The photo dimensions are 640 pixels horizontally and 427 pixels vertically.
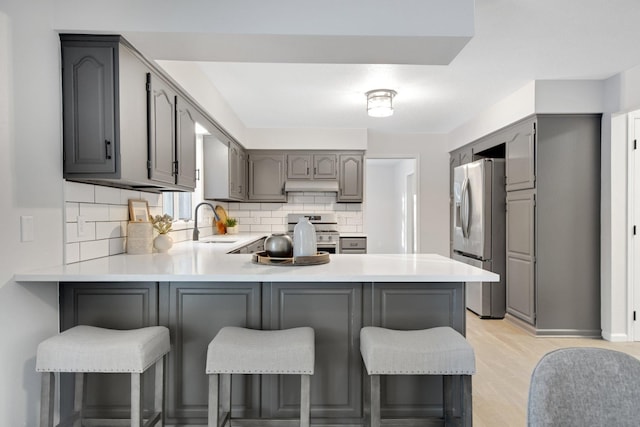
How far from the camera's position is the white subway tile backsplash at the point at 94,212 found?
2.13m

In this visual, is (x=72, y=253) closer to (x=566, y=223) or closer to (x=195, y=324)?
(x=195, y=324)

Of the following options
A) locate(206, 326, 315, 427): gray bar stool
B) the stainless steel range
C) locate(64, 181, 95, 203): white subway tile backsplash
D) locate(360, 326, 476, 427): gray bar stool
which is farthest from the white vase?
the stainless steel range

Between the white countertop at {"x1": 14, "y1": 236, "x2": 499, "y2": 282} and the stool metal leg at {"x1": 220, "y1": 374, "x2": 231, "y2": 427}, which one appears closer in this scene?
the white countertop at {"x1": 14, "y1": 236, "x2": 499, "y2": 282}

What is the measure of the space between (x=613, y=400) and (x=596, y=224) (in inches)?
128

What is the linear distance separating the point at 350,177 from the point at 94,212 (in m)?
3.69

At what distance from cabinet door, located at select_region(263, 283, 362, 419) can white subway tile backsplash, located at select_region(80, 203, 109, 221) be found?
114 cm

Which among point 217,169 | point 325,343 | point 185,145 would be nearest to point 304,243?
point 325,343

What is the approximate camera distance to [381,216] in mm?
9031

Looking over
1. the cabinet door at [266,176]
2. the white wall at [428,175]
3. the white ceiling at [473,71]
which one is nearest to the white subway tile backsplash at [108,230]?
the white ceiling at [473,71]

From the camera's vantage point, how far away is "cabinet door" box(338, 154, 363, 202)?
17.8ft

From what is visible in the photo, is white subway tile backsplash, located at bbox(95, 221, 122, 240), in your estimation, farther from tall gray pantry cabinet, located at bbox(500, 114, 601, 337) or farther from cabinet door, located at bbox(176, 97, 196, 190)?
tall gray pantry cabinet, located at bbox(500, 114, 601, 337)

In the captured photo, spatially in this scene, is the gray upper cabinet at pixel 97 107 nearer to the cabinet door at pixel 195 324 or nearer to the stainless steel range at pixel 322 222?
the cabinet door at pixel 195 324

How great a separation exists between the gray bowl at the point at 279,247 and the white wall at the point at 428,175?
3814 mm

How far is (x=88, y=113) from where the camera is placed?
6.31 ft
